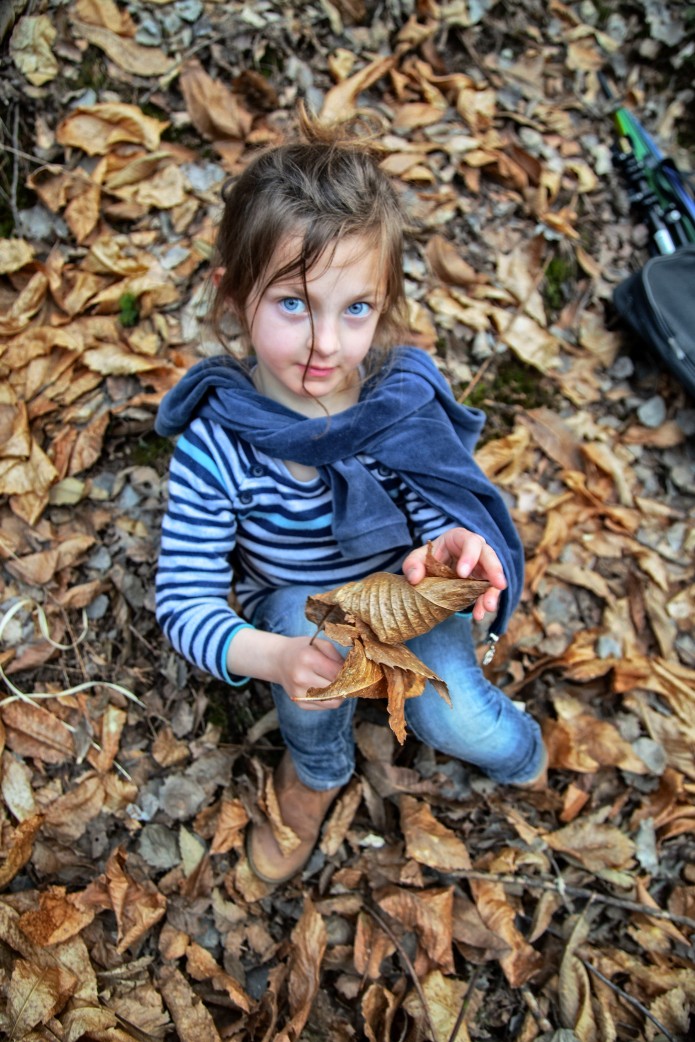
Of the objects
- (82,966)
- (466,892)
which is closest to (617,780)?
(466,892)

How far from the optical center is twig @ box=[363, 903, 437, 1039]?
1.81m

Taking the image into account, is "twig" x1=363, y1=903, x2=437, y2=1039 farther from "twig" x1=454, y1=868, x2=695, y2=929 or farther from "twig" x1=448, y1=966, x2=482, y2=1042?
"twig" x1=454, y1=868, x2=695, y2=929

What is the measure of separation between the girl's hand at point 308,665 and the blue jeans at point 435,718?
0.35m

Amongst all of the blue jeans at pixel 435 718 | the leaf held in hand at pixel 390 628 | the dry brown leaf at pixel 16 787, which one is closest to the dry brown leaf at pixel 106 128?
the blue jeans at pixel 435 718

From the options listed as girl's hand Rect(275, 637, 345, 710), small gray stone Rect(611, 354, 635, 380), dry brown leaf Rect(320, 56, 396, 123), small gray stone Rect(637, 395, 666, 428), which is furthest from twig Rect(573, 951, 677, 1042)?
dry brown leaf Rect(320, 56, 396, 123)

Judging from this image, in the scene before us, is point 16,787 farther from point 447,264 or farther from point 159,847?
point 447,264

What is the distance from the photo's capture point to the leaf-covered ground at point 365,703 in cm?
189

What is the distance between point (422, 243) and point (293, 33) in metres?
1.03

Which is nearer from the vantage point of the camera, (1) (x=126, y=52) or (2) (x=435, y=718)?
(2) (x=435, y=718)

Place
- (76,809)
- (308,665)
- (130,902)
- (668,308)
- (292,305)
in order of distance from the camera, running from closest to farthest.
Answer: (308,665), (292,305), (130,902), (76,809), (668,308)

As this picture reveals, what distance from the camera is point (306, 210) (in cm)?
158

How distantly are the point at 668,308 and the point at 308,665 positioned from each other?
85.5 inches

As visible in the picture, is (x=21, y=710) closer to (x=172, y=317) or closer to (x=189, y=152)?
(x=172, y=317)

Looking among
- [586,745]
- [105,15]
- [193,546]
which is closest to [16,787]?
[193,546]
